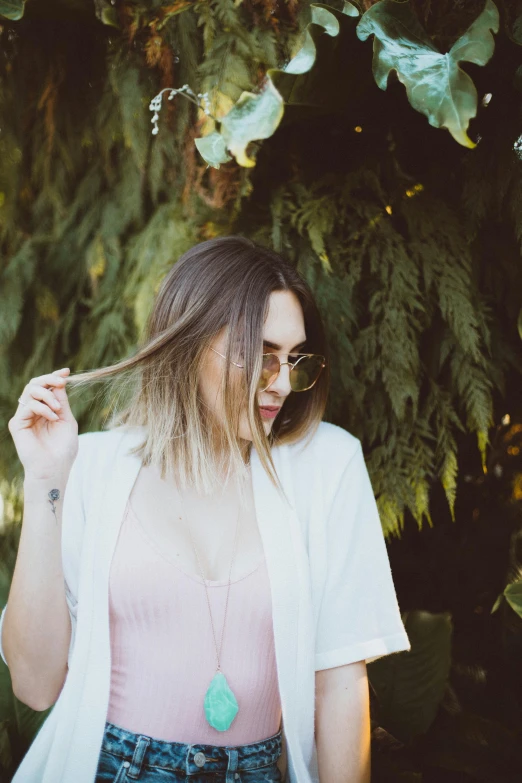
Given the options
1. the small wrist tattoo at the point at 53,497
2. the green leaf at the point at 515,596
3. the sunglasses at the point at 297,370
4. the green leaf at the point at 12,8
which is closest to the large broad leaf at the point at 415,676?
the green leaf at the point at 515,596

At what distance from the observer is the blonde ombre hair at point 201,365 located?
1.36 meters

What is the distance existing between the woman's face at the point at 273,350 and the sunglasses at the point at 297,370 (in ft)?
0.04

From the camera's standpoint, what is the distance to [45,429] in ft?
4.21

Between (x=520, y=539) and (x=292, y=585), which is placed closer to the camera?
(x=292, y=585)

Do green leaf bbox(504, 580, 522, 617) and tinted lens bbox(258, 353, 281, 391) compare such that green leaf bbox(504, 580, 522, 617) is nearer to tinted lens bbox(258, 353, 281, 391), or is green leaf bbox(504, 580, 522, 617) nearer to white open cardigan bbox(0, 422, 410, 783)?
white open cardigan bbox(0, 422, 410, 783)

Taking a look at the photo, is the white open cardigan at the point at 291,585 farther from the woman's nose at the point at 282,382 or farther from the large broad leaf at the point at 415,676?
the large broad leaf at the point at 415,676

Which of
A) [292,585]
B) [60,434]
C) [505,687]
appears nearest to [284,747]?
[292,585]

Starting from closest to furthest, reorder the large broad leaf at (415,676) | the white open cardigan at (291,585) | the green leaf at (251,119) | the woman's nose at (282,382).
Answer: the green leaf at (251,119)
the white open cardigan at (291,585)
the woman's nose at (282,382)
the large broad leaf at (415,676)

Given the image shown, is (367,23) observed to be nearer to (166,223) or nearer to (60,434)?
(166,223)

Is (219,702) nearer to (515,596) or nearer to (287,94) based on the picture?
(515,596)

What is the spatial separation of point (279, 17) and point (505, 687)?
5.89 feet

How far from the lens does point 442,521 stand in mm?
1857

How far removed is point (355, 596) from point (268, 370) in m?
0.50

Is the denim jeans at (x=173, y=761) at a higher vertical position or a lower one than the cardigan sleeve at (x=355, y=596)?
lower
